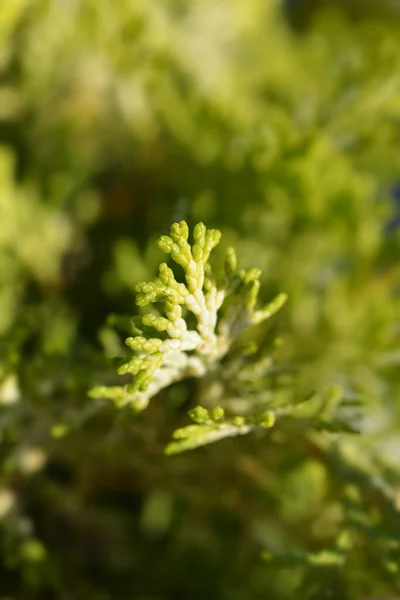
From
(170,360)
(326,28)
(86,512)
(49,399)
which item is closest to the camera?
(170,360)

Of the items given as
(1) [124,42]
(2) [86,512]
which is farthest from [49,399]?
(1) [124,42]

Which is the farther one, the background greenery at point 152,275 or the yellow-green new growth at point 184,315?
the background greenery at point 152,275

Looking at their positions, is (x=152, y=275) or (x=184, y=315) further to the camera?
(x=152, y=275)

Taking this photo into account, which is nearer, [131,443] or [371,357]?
[131,443]

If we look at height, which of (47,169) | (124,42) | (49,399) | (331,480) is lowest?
(331,480)

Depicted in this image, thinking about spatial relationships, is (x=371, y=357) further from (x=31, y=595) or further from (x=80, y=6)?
(x=80, y=6)
